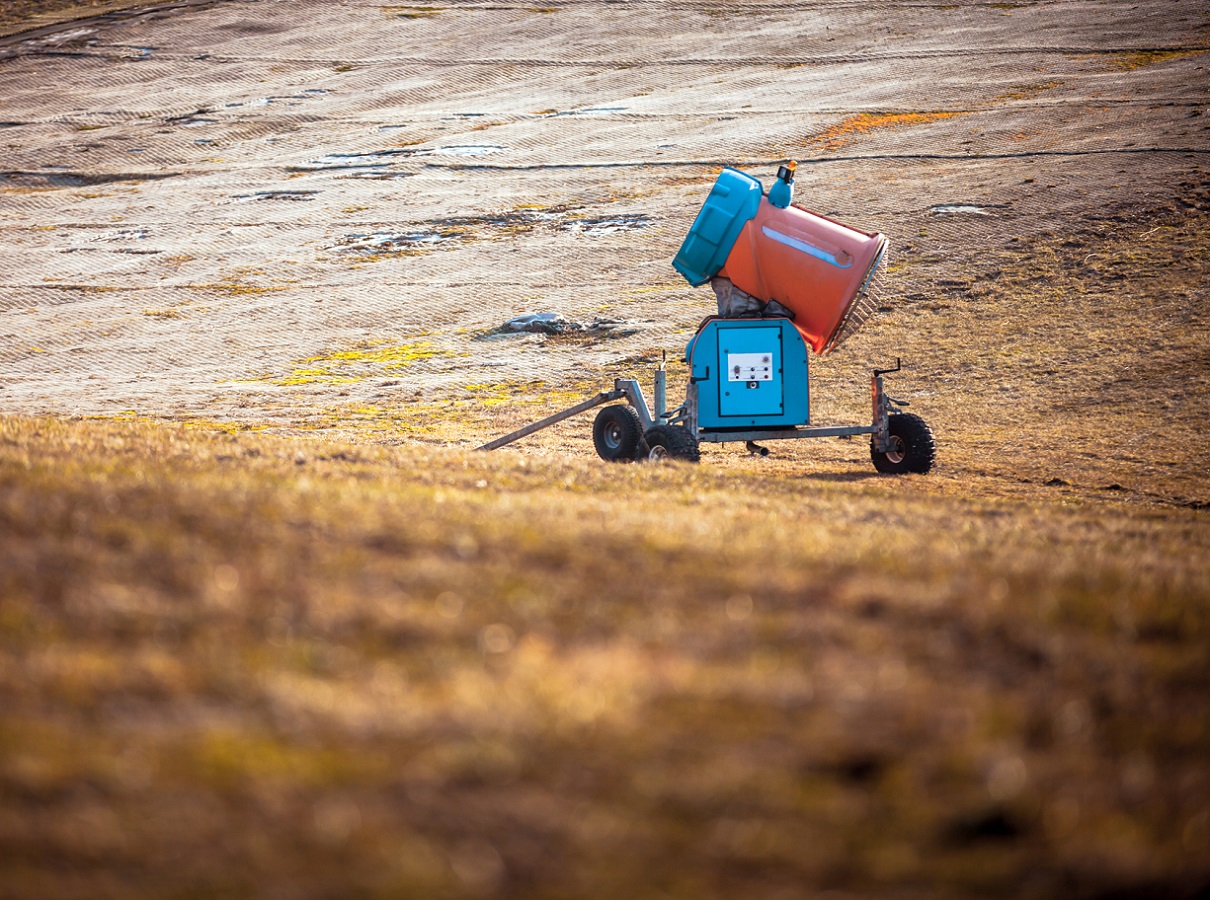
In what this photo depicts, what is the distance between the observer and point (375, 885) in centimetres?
266

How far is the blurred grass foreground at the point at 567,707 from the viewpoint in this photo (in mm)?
2805

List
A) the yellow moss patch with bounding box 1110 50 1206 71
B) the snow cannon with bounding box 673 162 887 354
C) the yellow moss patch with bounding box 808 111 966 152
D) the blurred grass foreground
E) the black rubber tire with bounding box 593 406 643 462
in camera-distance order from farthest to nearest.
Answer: the yellow moss patch with bounding box 1110 50 1206 71 → the yellow moss patch with bounding box 808 111 966 152 → the black rubber tire with bounding box 593 406 643 462 → the snow cannon with bounding box 673 162 887 354 → the blurred grass foreground

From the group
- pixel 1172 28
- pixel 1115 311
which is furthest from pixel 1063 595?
pixel 1172 28

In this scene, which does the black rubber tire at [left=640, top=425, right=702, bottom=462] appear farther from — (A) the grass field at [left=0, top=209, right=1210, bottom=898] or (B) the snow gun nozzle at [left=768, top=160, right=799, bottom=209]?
(A) the grass field at [left=0, top=209, right=1210, bottom=898]

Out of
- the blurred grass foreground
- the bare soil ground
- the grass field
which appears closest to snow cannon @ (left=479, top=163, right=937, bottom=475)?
the bare soil ground

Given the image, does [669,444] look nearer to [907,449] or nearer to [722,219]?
[722,219]

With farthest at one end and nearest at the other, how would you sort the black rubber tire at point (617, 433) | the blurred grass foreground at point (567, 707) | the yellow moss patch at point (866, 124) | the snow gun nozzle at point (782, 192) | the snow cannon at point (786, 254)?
the yellow moss patch at point (866, 124)
the black rubber tire at point (617, 433)
the snow gun nozzle at point (782, 192)
the snow cannon at point (786, 254)
the blurred grass foreground at point (567, 707)

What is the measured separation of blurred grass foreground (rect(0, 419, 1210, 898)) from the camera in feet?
9.20

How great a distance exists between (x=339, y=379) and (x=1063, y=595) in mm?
15074

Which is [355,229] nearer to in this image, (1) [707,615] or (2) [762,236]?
(2) [762,236]

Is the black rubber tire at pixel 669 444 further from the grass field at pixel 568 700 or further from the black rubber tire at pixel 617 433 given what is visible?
the grass field at pixel 568 700

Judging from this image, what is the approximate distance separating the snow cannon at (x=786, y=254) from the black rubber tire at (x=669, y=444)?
1630mm

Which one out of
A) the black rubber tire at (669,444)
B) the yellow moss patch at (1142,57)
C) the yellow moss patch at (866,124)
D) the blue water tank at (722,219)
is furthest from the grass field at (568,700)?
the yellow moss patch at (1142,57)

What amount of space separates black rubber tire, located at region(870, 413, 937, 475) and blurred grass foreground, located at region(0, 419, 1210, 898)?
5.40 metres
